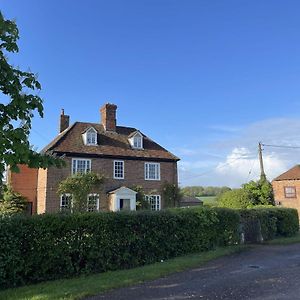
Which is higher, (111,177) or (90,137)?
(90,137)

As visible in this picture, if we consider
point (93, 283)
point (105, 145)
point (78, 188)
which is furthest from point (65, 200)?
point (93, 283)

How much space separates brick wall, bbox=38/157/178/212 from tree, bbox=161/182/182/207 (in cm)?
45

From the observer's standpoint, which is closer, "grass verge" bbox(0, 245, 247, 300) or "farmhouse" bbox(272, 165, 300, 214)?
"grass verge" bbox(0, 245, 247, 300)

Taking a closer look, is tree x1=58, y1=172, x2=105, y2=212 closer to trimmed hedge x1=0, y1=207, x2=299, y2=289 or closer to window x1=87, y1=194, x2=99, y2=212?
window x1=87, y1=194, x2=99, y2=212

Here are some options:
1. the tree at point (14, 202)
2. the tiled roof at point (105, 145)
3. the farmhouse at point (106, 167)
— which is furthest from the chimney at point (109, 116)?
the tree at point (14, 202)

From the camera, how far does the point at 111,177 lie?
1323 inches

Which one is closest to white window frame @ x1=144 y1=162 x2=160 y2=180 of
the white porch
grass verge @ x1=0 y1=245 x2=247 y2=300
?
the white porch

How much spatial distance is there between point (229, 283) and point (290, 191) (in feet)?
133

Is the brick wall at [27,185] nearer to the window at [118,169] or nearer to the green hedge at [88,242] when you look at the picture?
the window at [118,169]

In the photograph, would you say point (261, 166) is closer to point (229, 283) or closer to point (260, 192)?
point (260, 192)

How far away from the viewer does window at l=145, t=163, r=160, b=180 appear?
35562 mm

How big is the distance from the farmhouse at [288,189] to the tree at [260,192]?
35.0 ft

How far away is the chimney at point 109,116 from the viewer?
1447 inches

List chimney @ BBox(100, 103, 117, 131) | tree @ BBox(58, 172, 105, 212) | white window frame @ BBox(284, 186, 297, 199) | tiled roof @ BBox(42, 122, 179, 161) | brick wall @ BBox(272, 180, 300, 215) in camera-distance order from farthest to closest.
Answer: white window frame @ BBox(284, 186, 297, 199), brick wall @ BBox(272, 180, 300, 215), chimney @ BBox(100, 103, 117, 131), tiled roof @ BBox(42, 122, 179, 161), tree @ BBox(58, 172, 105, 212)
